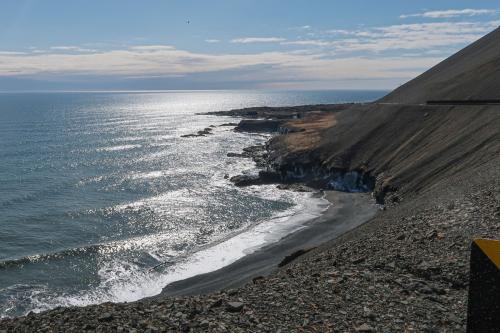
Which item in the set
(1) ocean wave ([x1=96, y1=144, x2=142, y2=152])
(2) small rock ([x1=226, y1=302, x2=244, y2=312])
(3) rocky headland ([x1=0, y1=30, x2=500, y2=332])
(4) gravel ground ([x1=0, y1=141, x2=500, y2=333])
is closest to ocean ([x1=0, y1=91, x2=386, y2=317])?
(3) rocky headland ([x1=0, y1=30, x2=500, y2=332])

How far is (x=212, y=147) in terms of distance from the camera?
373 feet

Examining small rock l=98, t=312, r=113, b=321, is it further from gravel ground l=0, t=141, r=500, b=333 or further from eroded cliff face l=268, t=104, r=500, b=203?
eroded cliff face l=268, t=104, r=500, b=203

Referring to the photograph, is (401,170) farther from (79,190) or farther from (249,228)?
(79,190)

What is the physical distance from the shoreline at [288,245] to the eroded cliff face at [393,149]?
3405mm

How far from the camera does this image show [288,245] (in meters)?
42.9

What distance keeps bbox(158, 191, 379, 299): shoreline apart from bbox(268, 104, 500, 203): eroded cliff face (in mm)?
3405

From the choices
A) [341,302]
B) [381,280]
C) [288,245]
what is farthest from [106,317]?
[288,245]

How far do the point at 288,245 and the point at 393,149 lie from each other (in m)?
30.6

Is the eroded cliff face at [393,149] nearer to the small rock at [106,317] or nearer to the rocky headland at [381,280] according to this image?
the rocky headland at [381,280]

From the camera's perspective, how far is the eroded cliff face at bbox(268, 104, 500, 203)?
1944 inches

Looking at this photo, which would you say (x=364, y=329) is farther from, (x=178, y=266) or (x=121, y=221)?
(x=121, y=221)

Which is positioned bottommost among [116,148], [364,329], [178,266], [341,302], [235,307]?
[178,266]

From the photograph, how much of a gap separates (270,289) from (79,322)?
23.9ft

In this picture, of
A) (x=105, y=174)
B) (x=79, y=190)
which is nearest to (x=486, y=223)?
(x=79, y=190)
